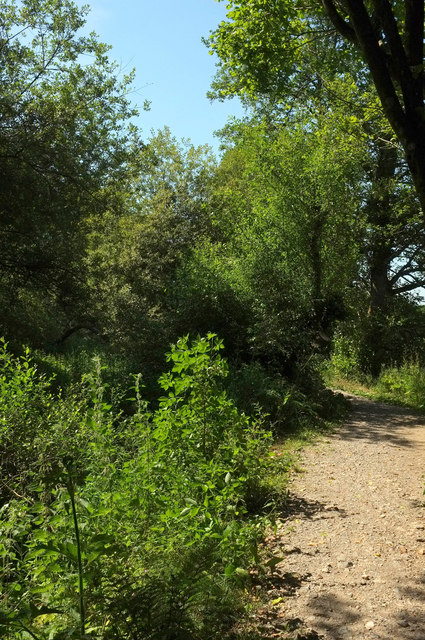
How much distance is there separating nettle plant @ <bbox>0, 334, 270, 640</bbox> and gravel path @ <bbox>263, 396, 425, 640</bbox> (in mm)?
403

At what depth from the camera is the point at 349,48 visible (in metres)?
8.20

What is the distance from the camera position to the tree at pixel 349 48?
191 inches

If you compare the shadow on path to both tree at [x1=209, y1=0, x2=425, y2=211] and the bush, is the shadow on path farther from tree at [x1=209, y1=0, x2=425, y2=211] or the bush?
tree at [x1=209, y1=0, x2=425, y2=211]

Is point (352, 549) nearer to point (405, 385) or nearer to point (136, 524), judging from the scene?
point (136, 524)

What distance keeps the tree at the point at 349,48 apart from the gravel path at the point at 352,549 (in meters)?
2.95

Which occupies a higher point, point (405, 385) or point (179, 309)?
point (179, 309)

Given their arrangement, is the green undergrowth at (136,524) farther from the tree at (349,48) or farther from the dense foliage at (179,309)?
the tree at (349,48)

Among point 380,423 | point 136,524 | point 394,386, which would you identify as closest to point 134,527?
point 136,524

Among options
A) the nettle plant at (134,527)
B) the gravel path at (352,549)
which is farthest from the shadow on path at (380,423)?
the nettle plant at (134,527)

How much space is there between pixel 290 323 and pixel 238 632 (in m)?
9.59

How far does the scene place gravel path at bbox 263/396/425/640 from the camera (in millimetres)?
3523

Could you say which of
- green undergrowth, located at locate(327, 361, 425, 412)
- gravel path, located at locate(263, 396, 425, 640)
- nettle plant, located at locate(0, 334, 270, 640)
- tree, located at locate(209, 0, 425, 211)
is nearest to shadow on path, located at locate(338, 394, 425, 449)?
green undergrowth, located at locate(327, 361, 425, 412)

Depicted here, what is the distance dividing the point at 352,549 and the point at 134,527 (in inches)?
76.5

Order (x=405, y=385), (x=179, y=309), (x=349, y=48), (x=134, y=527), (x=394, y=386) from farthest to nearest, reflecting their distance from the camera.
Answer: (x=394, y=386), (x=405, y=385), (x=179, y=309), (x=349, y=48), (x=134, y=527)
